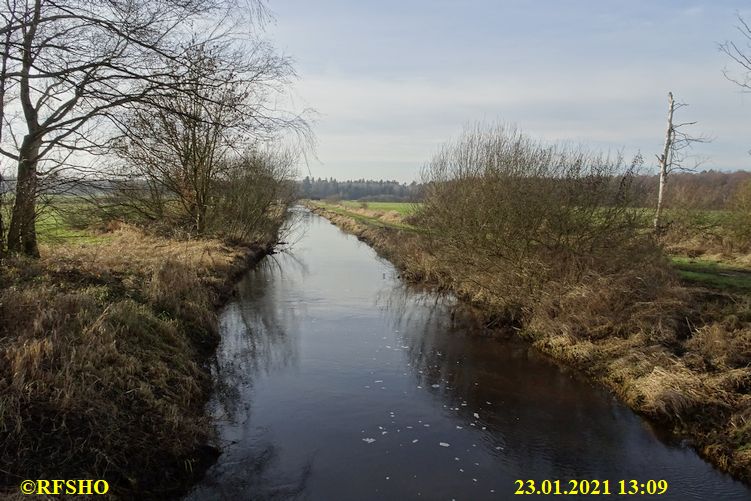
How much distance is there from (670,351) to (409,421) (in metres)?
5.49

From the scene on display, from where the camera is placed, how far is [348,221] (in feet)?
163

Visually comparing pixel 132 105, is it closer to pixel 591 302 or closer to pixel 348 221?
pixel 591 302

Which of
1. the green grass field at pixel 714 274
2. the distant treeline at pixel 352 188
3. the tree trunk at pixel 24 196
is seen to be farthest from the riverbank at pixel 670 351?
the distant treeline at pixel 352 188

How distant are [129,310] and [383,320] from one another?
24.7 ft

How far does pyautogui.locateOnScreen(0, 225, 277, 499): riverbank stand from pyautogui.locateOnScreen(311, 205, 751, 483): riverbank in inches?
281

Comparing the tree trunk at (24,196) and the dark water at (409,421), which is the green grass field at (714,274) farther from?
the tree trunk at (24,196)

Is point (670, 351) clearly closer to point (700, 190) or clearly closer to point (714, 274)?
point (714, 274)

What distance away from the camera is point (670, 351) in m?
9.80

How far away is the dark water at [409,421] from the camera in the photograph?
638cm

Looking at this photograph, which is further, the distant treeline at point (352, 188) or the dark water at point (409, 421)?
the distant treeline at point (352, 188)

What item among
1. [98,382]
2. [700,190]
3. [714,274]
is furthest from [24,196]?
[700,190]

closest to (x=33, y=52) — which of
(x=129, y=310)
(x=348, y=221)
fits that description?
(x=129, y=310)

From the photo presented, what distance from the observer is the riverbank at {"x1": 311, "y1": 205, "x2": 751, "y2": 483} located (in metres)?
7.75

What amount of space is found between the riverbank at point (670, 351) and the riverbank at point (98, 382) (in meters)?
7.13
